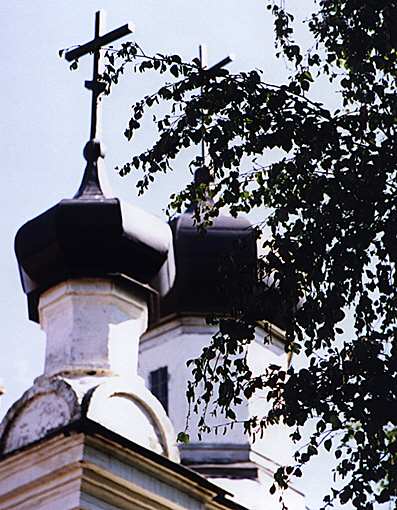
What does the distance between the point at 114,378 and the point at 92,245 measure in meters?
1.09

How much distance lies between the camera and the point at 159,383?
12438 mm

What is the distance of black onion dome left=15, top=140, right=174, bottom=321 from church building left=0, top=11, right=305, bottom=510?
0.04 ft

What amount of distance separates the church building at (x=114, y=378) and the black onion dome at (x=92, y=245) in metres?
0.01

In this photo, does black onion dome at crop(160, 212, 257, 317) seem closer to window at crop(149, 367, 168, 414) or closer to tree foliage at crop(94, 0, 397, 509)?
window at crop(149, 367, 168, 414)

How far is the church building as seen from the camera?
848 centimetres

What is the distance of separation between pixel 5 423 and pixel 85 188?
7.33 ft

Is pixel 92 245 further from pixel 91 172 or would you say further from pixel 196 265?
pixel 196 265

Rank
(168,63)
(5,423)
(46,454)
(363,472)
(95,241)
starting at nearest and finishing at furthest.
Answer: (363,472), (168,63), (46,454), (5,423), (95,241)

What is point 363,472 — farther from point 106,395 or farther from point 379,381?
point 106,395

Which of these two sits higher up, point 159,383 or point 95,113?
point 95,113

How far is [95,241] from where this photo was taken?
9773 millimetres

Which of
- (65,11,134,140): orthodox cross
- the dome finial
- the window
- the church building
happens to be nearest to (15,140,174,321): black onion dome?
the church building

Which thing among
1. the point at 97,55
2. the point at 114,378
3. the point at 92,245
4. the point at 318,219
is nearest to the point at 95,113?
the point at 97,55

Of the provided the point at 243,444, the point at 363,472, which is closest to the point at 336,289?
the point at 363,472
